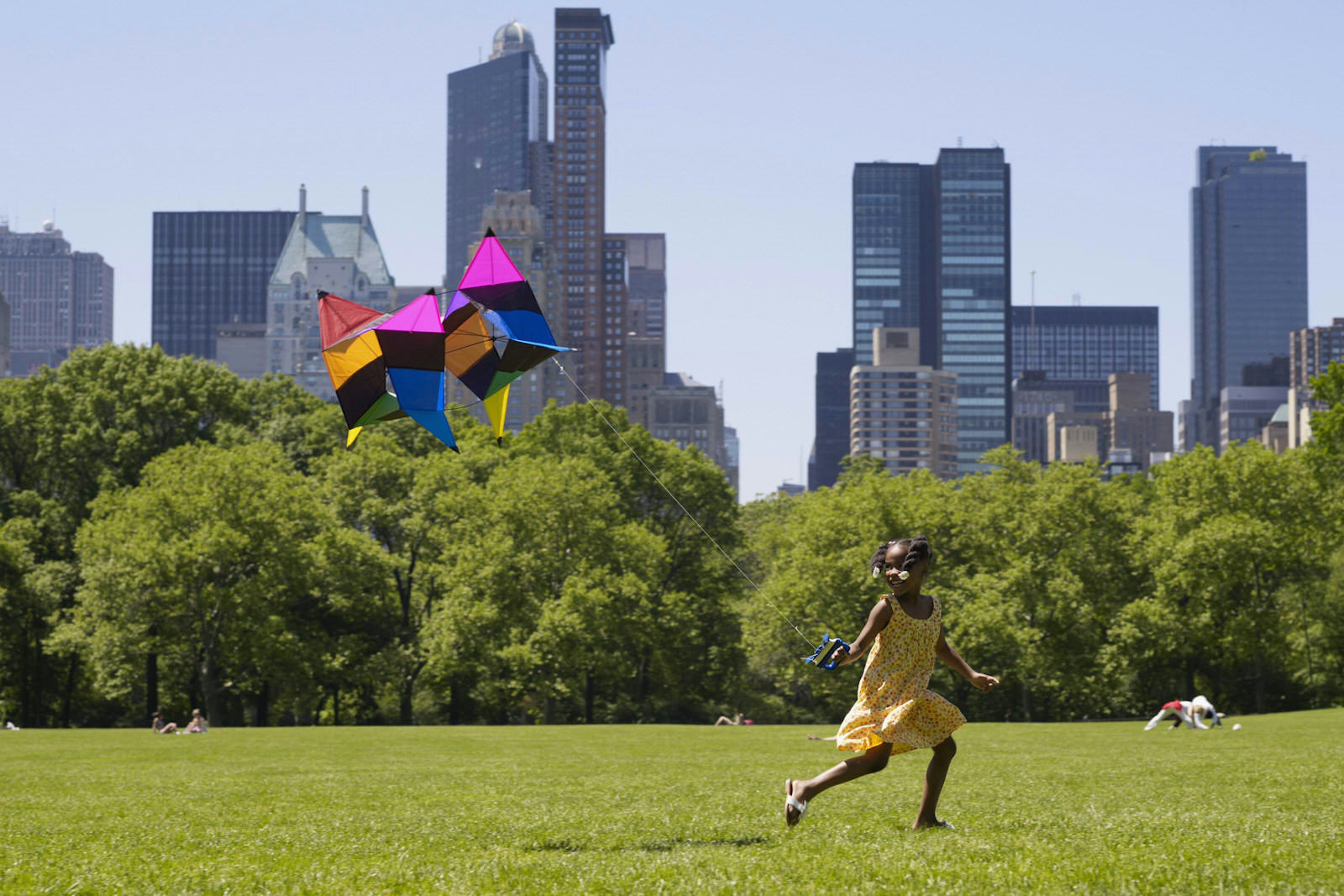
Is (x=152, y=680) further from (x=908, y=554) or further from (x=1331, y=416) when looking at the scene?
(x=908, y=554)

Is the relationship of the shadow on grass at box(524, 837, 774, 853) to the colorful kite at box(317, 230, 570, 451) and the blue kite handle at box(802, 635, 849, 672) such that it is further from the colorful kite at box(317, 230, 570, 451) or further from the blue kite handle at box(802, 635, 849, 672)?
the colorful kite at box(317, 230, 570, 451)

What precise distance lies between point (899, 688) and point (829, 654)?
60 centimetres

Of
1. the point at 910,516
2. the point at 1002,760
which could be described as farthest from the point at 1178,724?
the point at 910,516

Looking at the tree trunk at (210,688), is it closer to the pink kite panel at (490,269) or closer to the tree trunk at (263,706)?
the tree trunk at (263,706)

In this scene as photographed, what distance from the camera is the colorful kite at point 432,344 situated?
40.5 feet

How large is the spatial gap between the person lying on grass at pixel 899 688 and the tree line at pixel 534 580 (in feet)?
140

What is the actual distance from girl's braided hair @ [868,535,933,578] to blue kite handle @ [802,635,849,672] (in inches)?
23.2

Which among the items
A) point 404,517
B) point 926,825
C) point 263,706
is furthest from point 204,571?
point 926,825

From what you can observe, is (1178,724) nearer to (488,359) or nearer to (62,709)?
(488,359)

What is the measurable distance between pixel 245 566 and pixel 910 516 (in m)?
27.6

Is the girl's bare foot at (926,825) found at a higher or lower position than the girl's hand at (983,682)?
lower

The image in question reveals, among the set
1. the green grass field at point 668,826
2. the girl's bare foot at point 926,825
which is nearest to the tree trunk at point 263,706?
the green grass field at point 668,826

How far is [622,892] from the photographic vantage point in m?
7.63

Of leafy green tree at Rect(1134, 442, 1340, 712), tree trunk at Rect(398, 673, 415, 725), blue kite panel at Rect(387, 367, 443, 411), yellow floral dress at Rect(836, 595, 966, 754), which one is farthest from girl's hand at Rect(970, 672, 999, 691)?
tree trunk at Rect(398, 673, 415, 725)
